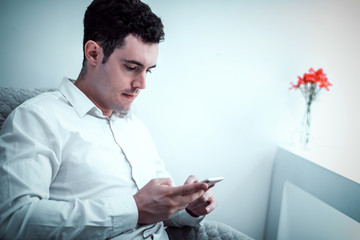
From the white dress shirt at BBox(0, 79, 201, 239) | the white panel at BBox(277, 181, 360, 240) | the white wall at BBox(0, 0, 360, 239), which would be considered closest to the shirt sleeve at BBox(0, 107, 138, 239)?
the white dress shirt at BBox(0, 79, 201, 239)

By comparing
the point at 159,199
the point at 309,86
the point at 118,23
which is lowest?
the point at 159,199

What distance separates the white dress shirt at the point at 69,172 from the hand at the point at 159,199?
3cm

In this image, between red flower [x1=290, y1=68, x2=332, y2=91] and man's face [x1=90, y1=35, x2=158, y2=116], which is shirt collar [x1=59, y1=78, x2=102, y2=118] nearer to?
man's face [x1=90, y1=35, x2=158, y2=116]

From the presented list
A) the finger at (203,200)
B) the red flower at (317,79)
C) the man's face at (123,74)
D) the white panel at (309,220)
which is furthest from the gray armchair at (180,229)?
the red flower at (317,79)

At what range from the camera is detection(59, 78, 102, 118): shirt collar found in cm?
80

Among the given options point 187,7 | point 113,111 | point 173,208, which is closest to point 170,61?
point 187,7

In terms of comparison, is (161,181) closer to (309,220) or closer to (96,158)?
(96,158)

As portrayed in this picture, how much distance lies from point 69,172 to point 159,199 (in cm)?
28

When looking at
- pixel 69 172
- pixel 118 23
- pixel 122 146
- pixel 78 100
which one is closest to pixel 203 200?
pixel 122 146

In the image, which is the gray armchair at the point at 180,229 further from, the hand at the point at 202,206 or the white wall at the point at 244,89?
the white wall at the point at 244,89

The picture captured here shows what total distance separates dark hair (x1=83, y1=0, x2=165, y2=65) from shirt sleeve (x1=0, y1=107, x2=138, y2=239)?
316mm

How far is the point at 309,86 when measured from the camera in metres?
1.35

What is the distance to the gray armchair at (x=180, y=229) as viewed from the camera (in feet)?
2.61

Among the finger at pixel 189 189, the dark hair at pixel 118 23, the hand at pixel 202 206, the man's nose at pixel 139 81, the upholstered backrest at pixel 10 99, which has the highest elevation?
the dark hair at pixel 118 23
